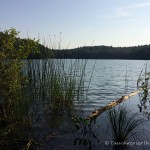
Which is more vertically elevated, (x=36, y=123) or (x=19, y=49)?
(x=19, y=49)

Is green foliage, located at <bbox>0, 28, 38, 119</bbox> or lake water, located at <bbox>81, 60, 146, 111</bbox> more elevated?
green foliage, located at <bbox>0, 28, 38, 119</bbox>

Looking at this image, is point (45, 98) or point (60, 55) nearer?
point (45, 98)

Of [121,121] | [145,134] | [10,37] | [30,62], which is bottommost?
[145,134]

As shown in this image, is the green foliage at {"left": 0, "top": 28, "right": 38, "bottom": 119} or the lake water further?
the lake water

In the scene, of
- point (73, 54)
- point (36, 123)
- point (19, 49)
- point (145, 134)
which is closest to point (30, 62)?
point (19, 49)

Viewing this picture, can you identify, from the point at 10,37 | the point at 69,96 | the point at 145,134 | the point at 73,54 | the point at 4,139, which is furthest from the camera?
the point at 73,54

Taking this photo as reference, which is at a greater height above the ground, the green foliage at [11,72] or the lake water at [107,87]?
A: the green foliage at [11,72]

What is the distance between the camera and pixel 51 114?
8.27 m

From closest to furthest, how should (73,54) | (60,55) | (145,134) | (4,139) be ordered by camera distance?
(4,139)
(145,134)
(60,55)
(73,54)

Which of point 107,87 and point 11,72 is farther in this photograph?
point 107,87

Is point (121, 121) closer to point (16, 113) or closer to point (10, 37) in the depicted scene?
point (16, 113)

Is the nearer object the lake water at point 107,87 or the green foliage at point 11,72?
the green foliage at point 11,72

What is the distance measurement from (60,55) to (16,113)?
11.3ft

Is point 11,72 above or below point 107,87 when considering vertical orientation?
above
